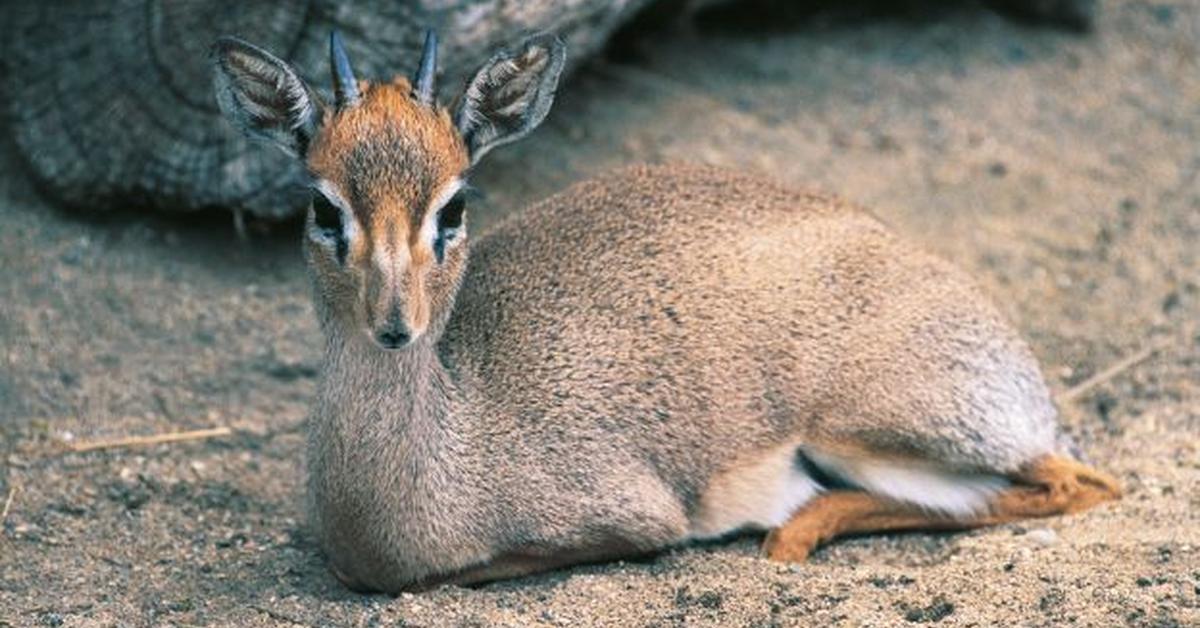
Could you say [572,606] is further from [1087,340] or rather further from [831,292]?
[1087,340]

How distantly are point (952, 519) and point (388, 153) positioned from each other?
238 centimetres

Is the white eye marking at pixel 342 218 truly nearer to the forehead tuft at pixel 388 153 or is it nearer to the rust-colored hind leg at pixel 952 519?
the forehead tuft at pixel 388 153

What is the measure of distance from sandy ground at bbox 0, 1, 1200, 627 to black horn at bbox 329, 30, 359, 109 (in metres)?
1.45

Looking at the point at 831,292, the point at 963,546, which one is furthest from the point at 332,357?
the point at 963,546

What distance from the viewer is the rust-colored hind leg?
6.18 metres

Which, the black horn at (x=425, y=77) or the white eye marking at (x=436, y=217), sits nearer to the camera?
the white eye marking at (x=436, y=217)

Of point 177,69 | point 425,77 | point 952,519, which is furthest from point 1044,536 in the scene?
point 177,69

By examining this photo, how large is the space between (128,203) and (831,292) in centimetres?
291

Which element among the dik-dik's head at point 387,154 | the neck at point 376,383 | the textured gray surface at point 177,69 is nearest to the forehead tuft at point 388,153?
the dik-dik's head at point 387,154

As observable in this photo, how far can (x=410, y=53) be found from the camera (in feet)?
22.8

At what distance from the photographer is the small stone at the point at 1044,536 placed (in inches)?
239

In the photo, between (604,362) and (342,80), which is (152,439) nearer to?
(604,362)

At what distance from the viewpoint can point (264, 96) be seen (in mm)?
5430

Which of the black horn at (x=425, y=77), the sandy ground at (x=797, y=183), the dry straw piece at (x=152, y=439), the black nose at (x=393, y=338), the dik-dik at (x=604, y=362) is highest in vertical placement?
the black horn at (x=425, y=77)
